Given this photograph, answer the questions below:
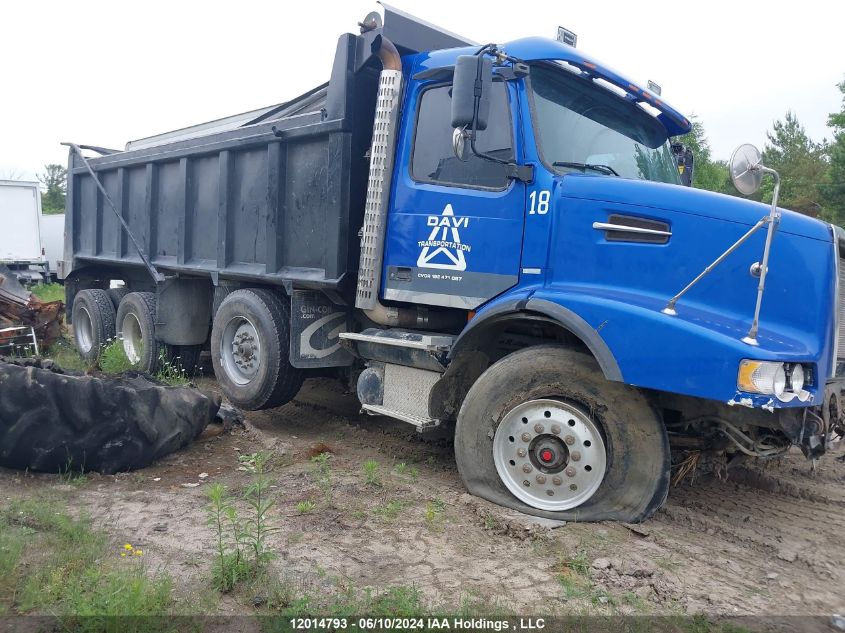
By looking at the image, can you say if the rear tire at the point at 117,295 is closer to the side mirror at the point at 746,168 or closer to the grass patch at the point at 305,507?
the grass patch at the point at 305,507

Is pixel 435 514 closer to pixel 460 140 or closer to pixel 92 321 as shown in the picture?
pixel 460 140

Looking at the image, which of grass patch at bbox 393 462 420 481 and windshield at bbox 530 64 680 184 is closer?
windshield at bbox 530 64 680 184

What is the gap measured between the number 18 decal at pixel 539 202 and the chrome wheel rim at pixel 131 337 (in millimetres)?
6051

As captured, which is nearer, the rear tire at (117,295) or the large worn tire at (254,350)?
the large worn tire at (254,350)

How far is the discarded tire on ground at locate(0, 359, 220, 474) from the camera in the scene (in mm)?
4469

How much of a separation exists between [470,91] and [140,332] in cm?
609

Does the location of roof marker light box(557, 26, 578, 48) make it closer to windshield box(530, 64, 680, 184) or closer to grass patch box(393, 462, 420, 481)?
windshield box(530, 64, 680, 184)

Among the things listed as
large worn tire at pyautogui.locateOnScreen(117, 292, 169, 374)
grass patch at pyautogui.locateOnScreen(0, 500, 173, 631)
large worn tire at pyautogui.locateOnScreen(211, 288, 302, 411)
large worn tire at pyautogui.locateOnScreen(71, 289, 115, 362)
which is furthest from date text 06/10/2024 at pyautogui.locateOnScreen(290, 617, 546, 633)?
large worn tire at pyautogui.locateOnScreen(71, 289, 115, 362)

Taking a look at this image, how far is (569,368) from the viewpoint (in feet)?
13.6

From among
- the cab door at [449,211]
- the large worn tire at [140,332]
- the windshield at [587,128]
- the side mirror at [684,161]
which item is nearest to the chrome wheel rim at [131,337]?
the large worn tire at [140,332]

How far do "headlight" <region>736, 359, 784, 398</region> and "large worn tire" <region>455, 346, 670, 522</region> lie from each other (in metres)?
0.61

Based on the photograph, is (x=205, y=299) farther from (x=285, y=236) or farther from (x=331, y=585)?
(x=331, y=585)

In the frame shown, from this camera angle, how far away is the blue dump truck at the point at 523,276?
3795 mm

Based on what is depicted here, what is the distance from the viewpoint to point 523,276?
457cm
